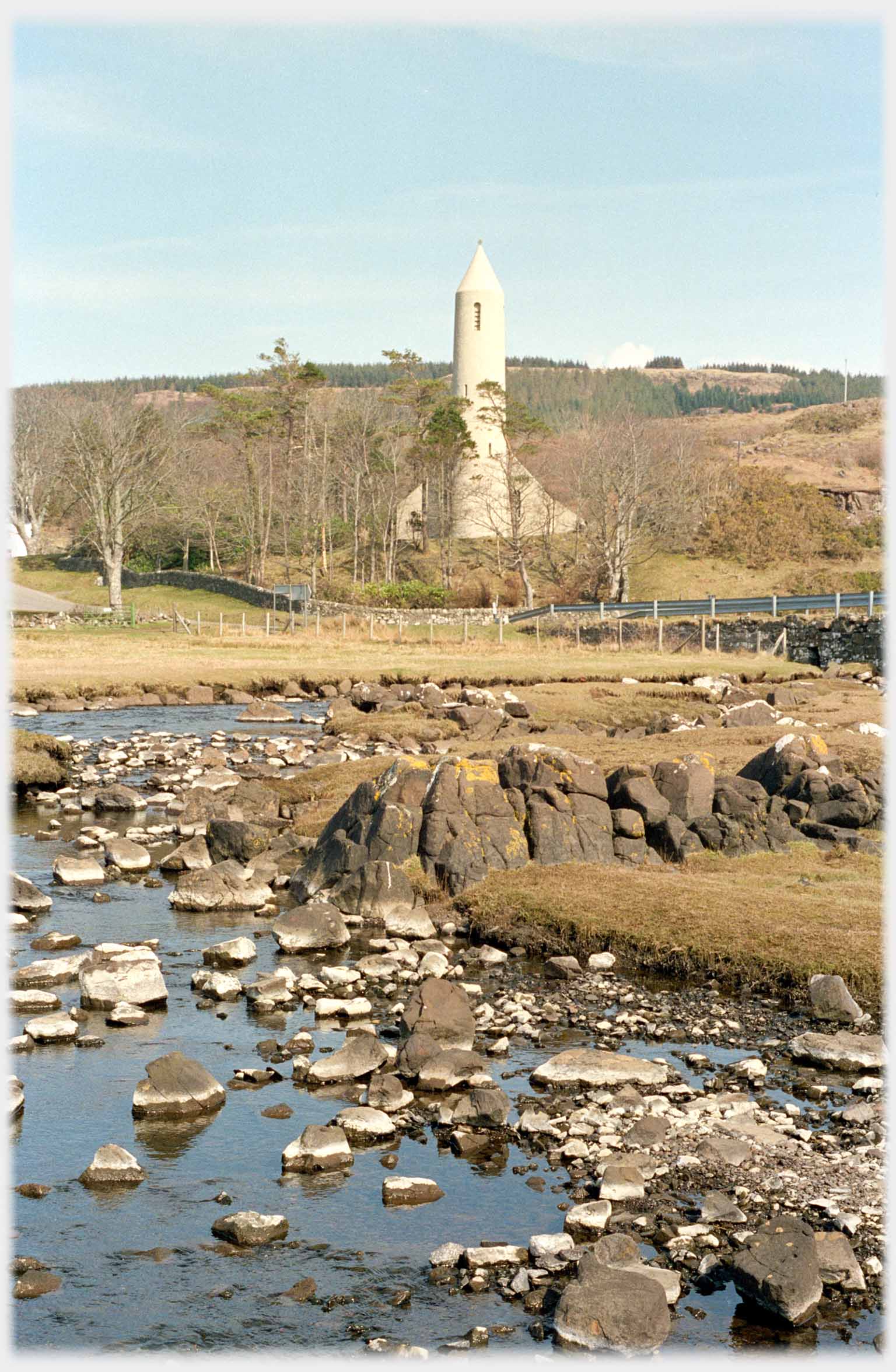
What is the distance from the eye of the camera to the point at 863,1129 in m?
12.5

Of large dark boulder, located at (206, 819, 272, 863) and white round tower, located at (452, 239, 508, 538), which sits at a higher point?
white round tower, located at (452, 239, 508, 538)

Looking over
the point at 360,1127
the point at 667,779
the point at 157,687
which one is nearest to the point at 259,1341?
the point at 360,1127

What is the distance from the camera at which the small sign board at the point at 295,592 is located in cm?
7450

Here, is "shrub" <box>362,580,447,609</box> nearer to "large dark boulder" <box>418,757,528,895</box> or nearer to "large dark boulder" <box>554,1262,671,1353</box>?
"large dark boulder" <box>418,757,528,895</box>

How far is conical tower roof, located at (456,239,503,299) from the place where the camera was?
94.1m

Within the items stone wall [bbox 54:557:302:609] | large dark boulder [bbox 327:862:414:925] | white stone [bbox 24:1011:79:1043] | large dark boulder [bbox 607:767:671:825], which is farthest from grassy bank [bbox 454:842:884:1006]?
stone wall [bbox 54:557:302:609]

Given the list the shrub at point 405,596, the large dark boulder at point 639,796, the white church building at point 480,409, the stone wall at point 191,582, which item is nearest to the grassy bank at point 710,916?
the large dark boulder at point 639,796

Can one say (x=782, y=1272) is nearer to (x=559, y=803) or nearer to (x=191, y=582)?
(x=559, y=803)

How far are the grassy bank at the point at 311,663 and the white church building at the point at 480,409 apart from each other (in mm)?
25853

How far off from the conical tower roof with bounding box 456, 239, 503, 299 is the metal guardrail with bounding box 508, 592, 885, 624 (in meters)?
31.6

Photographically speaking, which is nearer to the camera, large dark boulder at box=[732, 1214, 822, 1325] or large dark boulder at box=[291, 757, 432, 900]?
large dark boulder at box=[732, 1214, 822, 1325]

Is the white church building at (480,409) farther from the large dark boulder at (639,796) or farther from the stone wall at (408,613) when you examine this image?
the large dark boulder at (639,796)

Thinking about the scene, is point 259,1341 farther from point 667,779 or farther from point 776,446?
point 776,446

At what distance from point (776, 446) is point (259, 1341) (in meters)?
137
